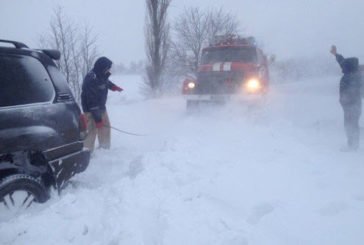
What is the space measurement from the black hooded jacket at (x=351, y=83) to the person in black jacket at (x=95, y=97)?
4198 millimetres

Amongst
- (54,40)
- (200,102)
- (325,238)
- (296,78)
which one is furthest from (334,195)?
(296,78)

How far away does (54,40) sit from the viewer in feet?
54.9

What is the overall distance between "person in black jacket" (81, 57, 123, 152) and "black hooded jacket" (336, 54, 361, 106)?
13.8 feet

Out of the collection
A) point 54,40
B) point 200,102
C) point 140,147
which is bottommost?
point 140,147

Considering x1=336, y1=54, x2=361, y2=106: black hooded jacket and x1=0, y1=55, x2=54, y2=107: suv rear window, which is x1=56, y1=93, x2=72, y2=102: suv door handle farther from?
x1=336, y1=54, x2=361, y2=106: black hooded jacket

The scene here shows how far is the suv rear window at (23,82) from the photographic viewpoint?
3557mm

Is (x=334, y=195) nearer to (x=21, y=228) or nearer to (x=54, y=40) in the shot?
(x=21, y=228)


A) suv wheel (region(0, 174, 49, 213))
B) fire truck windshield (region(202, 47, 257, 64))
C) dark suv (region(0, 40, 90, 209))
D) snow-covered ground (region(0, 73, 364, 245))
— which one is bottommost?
snow-covered ground (region(0, 73, 364, 245))

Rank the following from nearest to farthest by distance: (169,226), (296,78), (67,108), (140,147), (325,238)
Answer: (325,238)
(169,226)
(67,108)
(140,147)
(296,78)

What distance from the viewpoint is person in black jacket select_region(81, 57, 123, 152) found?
649 centimetres

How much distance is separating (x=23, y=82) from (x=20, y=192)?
108 centimetres

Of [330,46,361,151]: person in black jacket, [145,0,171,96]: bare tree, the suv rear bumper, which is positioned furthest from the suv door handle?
[145,0,171,96]: bare tree

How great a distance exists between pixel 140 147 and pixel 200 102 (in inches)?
110

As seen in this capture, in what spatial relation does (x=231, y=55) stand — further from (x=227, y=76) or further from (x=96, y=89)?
(x=96, y=89)
